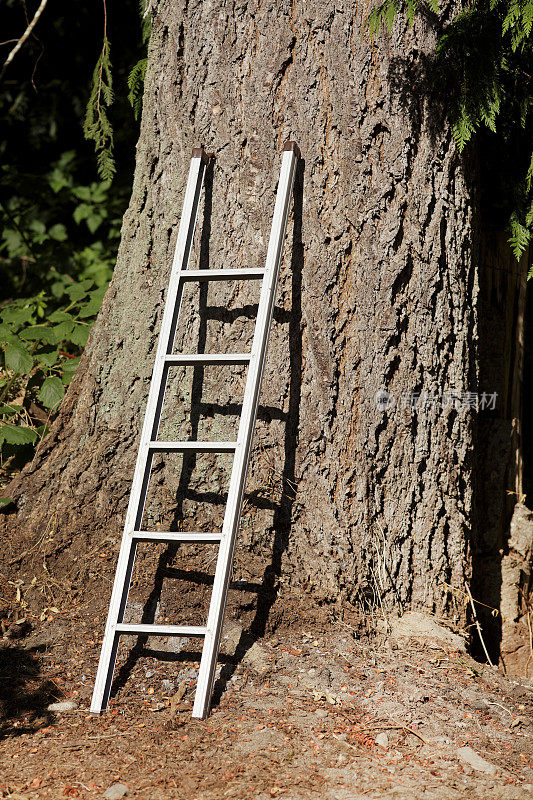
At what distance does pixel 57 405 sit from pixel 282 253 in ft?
5.30

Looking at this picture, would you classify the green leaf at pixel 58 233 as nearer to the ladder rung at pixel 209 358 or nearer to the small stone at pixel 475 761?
the ladder rung at pixel 209 358

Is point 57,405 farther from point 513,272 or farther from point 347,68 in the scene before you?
point 513,272

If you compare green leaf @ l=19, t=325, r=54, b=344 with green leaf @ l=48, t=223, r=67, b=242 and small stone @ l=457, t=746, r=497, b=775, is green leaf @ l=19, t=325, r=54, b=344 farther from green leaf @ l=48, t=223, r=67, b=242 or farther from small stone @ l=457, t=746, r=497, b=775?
small stone @ l=457, t=746, r=497, b=775

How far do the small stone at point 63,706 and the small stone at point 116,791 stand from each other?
1.74 ft

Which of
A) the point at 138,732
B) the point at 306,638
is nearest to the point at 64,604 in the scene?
the point at 138,732

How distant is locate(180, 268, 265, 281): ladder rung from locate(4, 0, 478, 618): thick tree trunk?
113 millimetres

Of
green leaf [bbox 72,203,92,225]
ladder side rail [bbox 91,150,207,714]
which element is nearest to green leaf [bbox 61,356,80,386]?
ladder side rail [bbox 91,150,207,714]

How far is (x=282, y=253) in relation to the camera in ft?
9.81

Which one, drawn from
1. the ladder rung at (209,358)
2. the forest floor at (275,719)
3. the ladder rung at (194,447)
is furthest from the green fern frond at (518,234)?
the forest floor at (275,719)

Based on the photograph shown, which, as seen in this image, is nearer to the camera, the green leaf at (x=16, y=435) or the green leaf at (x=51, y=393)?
the green leaf at (x=16, y=435)

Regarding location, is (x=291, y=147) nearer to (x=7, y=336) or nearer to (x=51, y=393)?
(x=51, y=393)

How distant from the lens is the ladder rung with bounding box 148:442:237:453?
2.82 metres

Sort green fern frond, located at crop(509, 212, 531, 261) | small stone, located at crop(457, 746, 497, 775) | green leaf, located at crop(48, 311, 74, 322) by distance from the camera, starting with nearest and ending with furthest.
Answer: small stone, located at crop(457, 746, 497, 775) → green fern frond, located at crop(509, 212, 531, 261) → green leaf, located at crop(48, 311, 74, 322)

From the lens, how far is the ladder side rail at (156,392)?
9.21 feet
